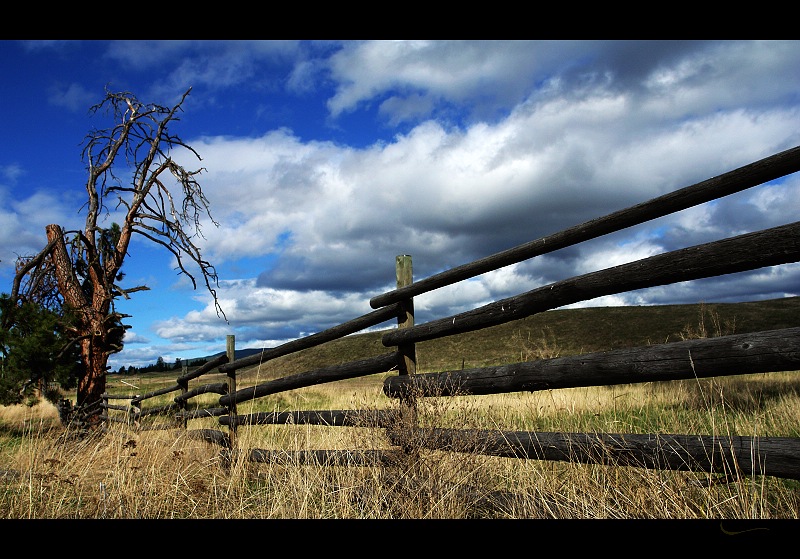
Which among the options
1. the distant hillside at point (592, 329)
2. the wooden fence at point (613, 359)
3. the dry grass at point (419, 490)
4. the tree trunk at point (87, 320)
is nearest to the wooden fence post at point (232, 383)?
the dry grass at point (419, 490)

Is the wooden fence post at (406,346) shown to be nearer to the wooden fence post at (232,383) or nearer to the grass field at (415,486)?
the grass field at (415,486)

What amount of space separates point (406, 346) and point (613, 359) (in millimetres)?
2045

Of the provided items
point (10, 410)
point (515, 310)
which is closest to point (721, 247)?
point (515, 310)

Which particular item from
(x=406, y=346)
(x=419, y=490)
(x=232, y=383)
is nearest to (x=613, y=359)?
(x=419, y=490)

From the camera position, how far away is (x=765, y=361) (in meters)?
2.60

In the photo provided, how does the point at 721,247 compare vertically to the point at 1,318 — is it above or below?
below

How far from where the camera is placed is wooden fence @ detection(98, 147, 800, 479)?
268cm

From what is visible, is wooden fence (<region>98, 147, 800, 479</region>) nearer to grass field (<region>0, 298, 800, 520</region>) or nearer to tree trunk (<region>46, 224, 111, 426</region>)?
grass field (<region>0, 298, 800, 520</region>)

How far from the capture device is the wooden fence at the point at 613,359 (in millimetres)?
2682

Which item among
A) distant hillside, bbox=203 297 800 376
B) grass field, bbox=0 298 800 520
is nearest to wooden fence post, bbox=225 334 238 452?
grass field, bbox=0 298 800 520
